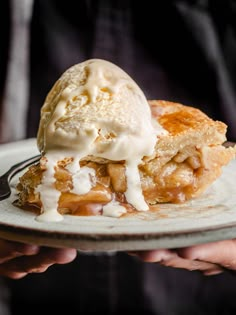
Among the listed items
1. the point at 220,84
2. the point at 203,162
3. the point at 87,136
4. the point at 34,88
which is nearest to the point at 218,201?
the point at 203,162

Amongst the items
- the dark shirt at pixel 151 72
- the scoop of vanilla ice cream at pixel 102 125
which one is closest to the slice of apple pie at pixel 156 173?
the scoop of vanilla ice cream at pixel 102 125

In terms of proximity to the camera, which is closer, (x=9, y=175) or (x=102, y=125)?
(x=102, y=125)

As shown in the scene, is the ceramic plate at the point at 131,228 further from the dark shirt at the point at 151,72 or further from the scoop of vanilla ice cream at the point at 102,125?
the dark shirt at the point at 151,72

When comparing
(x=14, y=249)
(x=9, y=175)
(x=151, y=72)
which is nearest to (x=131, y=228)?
(x=14, y=249)

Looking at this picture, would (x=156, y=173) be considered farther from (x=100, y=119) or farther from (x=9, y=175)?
(x=9, y=175)

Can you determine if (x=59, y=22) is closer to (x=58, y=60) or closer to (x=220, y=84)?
(x=58, y=60)
